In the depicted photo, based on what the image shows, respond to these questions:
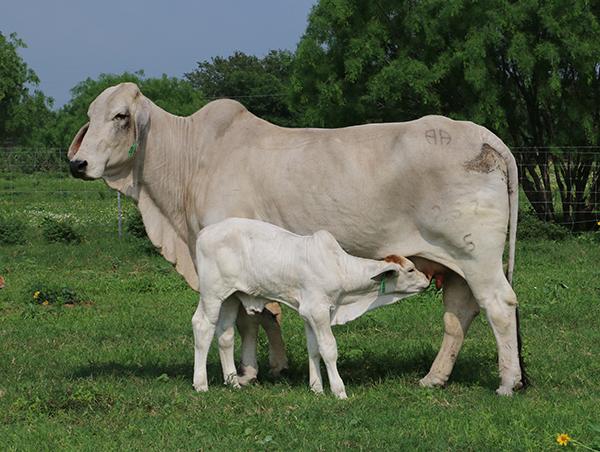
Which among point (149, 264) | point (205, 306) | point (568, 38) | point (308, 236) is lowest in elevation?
point (149, 264)

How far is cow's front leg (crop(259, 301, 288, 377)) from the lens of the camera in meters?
7.32

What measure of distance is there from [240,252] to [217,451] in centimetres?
169

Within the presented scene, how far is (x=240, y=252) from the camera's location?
654cm

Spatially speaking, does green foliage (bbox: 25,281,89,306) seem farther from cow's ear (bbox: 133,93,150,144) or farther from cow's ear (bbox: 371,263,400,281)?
cow's ear (bbox: 371,263,400,281)

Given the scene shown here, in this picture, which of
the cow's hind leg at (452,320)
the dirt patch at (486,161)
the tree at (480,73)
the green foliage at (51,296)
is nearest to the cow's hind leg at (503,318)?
the cow's hind leg at (452,320)

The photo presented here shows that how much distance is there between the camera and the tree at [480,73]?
650 inches

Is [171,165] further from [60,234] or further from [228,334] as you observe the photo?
[60,234]

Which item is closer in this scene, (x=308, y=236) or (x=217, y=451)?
(x=217, y=451)

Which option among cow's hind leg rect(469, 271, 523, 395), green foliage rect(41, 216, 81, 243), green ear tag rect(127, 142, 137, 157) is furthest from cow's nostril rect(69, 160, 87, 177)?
green foliage rect(41, 216, 81, 243)

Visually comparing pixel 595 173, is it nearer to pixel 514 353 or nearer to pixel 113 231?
pixel 113 231

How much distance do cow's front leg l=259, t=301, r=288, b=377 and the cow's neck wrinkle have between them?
885 mm

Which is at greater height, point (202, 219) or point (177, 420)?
point (202, 219)

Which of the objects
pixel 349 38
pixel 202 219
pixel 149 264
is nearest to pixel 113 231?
pixel 149 264

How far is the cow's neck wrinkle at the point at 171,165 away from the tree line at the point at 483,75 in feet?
33.0
